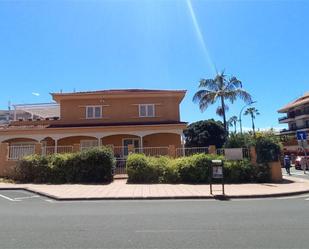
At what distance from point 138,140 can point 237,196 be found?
746 inches

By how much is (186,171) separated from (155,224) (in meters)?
12.2

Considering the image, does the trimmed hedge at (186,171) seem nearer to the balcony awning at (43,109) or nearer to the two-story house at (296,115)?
the balcony awning at (43,109)

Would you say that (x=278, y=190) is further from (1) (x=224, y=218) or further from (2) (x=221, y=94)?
(2) (x=221, y=94)

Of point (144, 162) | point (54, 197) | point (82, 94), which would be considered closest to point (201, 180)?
point (144, 162)

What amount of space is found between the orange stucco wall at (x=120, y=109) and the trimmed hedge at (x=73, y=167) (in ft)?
41.7

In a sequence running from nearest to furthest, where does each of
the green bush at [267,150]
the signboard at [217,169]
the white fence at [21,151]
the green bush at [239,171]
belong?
the signboard at [217,169] < the green bush at [239,171] < the green bush at [267,150] < the white fence at [21,151]

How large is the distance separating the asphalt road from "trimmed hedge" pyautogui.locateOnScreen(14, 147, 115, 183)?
7559 millimetres

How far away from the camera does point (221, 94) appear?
130 feet

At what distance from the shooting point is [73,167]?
22.0m

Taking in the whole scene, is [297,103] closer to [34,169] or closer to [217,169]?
[34,169]

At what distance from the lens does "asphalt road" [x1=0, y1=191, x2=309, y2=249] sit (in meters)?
7.38

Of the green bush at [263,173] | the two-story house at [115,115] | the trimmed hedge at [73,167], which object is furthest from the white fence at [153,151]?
the two-story house at [115,115]

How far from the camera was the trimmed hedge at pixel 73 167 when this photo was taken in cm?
2181

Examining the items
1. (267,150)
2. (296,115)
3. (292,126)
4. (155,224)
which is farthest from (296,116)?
(155,224)
